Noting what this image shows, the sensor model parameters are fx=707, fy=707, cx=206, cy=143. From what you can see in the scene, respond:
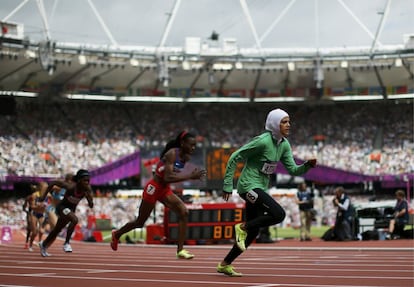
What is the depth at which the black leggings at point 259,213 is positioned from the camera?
28.2 ft

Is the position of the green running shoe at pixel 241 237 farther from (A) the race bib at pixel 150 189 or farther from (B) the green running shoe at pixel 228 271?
(A) the race bib at pixel 150 189

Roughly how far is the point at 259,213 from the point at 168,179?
175 centimetres

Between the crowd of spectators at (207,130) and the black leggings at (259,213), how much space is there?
37867 mm

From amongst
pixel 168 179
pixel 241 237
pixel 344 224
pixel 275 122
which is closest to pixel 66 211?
pixel 168 179

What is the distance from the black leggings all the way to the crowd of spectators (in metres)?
37.9

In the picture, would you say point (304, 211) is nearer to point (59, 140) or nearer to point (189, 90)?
point (59, 140)

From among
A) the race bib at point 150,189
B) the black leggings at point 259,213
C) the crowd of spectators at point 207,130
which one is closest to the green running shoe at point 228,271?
the black leggings at point 259,213

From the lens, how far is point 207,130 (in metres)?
55.2

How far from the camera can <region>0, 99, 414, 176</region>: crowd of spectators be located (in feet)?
160

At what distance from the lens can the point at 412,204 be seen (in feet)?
146

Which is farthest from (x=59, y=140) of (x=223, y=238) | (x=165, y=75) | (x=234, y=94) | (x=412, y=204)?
(x=223, y=238)

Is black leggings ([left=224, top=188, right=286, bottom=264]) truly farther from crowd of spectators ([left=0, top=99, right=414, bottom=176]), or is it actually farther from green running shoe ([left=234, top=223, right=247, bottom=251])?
crowd of spectators ([left=0, top=99, right=414, bottom=176])

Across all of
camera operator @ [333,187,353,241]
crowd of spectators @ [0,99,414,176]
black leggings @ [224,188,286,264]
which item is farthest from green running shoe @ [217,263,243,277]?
crowd of spectators @ [0,99,414,176]

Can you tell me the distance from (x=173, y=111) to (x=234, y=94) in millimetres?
5064
